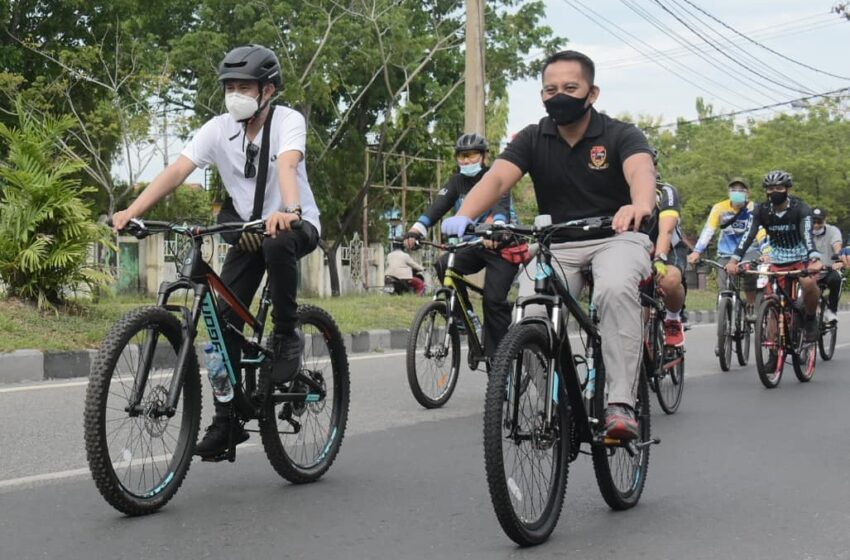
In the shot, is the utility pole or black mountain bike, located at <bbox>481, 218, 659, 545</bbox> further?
the utility pole

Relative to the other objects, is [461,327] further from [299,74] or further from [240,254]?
[299,74]

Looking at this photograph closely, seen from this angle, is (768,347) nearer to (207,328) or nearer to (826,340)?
(826,340)

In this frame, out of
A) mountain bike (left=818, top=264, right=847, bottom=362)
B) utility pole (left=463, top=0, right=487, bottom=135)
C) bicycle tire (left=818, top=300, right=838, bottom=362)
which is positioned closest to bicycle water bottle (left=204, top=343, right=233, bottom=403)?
mountain bike (left=818, top=264, right=847, bottom=362)

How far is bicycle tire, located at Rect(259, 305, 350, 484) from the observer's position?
5332 millimetres

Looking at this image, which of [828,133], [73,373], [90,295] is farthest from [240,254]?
[828,133]

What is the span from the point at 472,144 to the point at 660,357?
1880mm

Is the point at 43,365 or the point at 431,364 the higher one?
the point at 431,364

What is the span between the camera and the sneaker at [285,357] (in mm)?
5242

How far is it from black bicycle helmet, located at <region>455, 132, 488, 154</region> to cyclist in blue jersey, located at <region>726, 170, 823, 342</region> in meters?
3.20

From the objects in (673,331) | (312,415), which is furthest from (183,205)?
(312,415)

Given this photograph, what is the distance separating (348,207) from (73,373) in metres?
19.6

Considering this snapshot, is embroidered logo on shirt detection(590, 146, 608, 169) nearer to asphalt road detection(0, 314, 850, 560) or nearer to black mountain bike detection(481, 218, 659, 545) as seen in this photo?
black mountain bike detection(481, 218, 659, 545)

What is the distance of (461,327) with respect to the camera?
8492mm

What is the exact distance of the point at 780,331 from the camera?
10.3m
